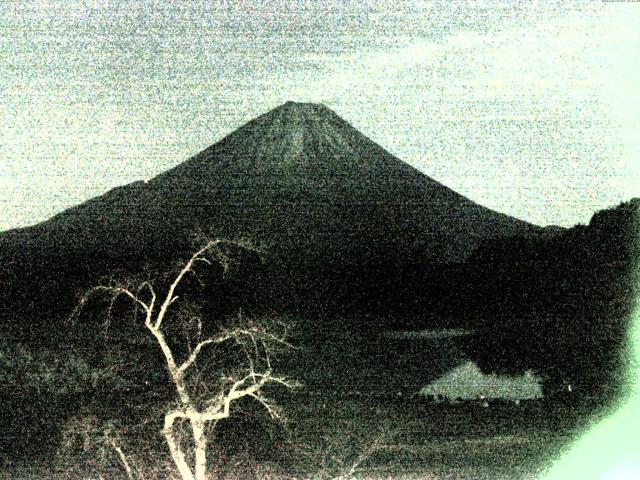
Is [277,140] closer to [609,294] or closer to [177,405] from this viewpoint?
[609,294]

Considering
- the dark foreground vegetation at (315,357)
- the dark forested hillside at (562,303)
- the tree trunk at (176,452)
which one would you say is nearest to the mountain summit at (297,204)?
the dark foreground vegetation at (315,357)

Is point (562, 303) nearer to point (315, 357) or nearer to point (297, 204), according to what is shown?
point (315, 357)

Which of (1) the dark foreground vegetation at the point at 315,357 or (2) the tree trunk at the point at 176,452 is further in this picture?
(1) the dark foreground vegetation at the point at 315,357

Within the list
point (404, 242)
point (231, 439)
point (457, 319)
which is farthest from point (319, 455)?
point (404, 242)

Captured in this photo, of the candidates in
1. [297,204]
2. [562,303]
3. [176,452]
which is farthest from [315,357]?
[297,204]

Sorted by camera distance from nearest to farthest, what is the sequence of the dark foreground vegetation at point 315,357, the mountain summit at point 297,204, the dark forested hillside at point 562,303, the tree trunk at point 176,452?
1. the tree trunk at point 176,452
2. the dark foreground vegetation at point 315,357
3. the dark forested hillside at point 562,303
4. the mountain summit at point 297,204

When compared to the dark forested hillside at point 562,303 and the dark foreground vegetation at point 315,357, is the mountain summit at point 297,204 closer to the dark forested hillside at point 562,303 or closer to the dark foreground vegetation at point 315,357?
the dark foreground vegetation at point 315,357

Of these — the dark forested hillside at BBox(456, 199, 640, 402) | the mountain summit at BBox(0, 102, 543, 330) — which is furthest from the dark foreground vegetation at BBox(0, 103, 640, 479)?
the mountain summit at BBox(0, 102, 543, 330)

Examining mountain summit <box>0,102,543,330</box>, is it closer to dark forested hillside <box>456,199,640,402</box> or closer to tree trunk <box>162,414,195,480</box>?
dark forested hillside <box>456,199,640,402</box>
